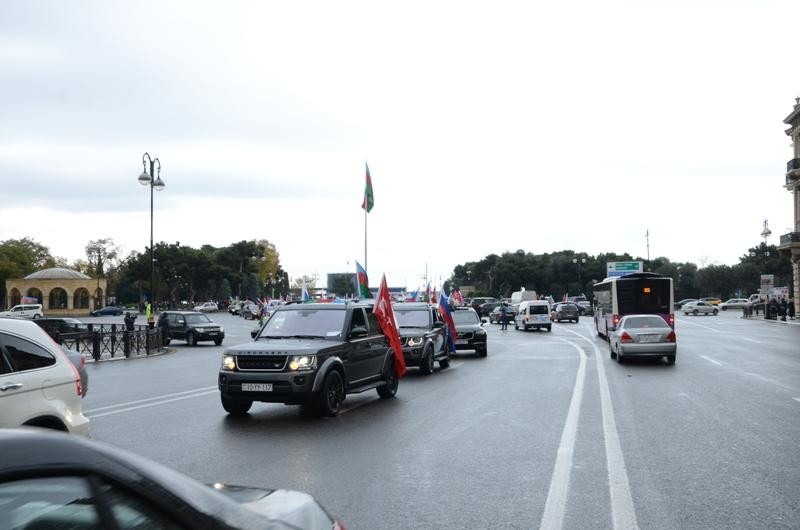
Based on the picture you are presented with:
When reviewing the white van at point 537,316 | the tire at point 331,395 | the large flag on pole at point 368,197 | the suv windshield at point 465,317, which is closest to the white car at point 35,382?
the tire at point 331,395

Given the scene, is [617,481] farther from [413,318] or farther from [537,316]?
[537,316]

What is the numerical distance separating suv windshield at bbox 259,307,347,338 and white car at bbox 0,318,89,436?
602 cm

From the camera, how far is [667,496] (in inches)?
265

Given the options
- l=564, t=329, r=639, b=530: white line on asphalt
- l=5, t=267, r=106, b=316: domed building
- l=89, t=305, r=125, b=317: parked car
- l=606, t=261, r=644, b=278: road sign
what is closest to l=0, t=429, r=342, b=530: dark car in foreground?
l=564, t=329, r=639, b=530: white line on asphalt

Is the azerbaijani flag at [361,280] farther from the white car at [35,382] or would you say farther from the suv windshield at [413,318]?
the white car at [35,382]

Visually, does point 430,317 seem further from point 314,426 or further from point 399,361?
point 314,426

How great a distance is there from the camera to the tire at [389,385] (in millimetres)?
14391

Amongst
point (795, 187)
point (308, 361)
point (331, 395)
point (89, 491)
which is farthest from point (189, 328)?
point (795, 187)

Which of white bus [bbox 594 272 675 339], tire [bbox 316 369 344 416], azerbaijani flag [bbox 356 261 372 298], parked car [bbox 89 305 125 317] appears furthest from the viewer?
parked car [bbox 89 305 125 317]

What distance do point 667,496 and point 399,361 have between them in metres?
8.57

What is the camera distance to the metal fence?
2678 cm

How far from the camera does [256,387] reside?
37.8ft

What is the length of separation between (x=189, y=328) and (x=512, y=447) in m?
30.3

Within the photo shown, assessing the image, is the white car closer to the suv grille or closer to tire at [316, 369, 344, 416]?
the suv grille
